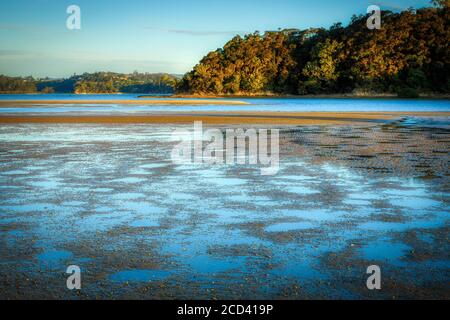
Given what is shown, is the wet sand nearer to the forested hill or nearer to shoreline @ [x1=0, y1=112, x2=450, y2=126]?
shoreline @ [x1=0, y1=112, x2=450, y2=126]

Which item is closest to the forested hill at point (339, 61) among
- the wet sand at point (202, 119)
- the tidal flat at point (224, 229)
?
the wet sand at point (202, 119)

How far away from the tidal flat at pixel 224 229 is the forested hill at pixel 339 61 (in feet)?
375

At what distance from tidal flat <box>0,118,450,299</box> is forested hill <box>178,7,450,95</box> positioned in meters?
114

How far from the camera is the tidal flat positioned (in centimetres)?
490

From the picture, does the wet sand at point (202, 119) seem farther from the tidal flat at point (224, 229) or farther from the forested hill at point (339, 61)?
the forested hill at point (339, 61)

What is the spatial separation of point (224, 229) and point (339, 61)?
140 metres

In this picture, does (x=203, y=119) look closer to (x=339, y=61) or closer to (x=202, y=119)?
(x=202, y=119)

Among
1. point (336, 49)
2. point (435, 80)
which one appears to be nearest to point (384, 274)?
point (435, 80)

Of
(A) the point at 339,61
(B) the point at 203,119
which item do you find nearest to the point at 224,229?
(B) the point at 203,119

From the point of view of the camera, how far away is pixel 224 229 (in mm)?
6996

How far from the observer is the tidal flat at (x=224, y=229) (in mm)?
4898

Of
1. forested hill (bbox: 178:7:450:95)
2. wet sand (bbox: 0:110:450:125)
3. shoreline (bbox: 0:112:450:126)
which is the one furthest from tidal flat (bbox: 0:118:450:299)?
forested hill (bbox: 178:7:450:95)

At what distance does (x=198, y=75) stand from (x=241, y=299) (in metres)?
165
